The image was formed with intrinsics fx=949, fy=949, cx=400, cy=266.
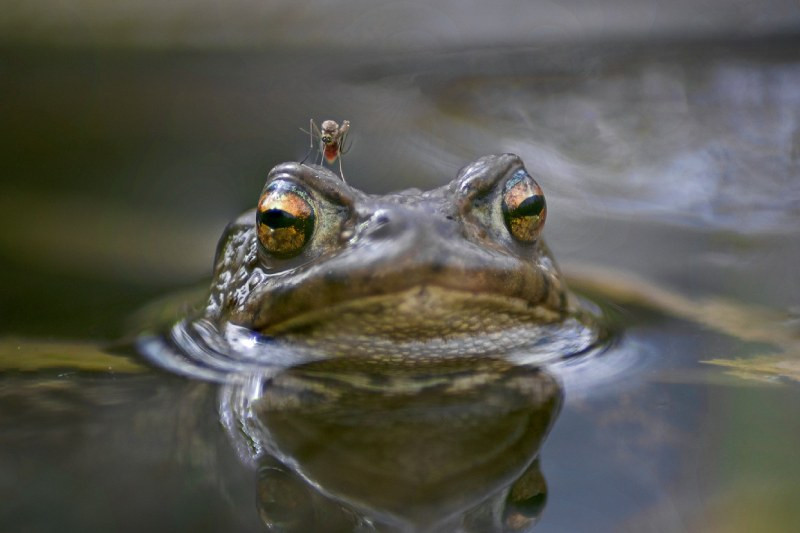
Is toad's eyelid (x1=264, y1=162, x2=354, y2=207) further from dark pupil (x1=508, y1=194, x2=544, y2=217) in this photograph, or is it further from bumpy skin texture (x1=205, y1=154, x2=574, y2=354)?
dark pupil (x1=508, y1=194, x2=544, y2=217)

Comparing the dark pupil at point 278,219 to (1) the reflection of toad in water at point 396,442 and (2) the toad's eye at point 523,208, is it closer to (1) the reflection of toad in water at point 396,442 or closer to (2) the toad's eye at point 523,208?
(1) the reflection of toad in water at point 396,442

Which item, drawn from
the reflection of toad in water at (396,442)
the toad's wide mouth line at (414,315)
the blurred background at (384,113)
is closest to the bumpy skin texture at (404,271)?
the toad's wide mouth line at (414,315)

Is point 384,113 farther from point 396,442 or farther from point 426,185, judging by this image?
point 396,442

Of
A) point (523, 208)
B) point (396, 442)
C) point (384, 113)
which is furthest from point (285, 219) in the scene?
point (384, 113)

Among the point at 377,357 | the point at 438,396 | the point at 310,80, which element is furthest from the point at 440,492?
the point at 310,80

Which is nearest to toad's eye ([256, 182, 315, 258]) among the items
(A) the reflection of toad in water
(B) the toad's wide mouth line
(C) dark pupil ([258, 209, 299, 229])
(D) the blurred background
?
(C) dark pupil ([258, 209, 299, 229])

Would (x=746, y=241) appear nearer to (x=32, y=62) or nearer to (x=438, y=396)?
(x=438, y=396)
